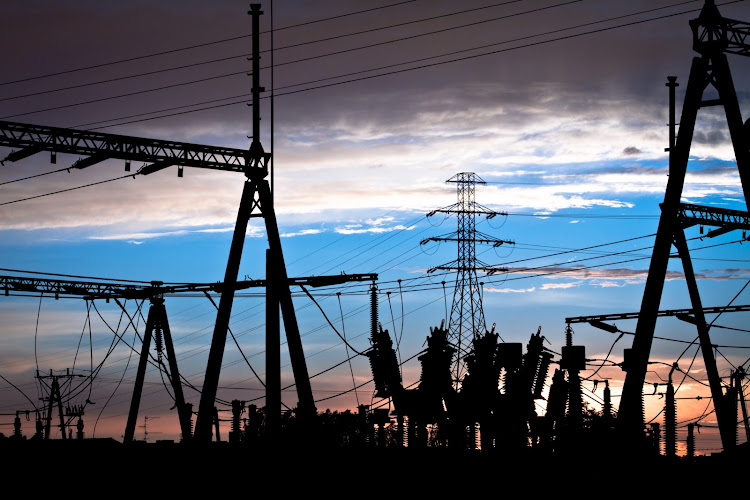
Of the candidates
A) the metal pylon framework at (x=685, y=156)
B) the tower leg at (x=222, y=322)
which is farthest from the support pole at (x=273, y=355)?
the metal pylon framework at (x=685, y=156)

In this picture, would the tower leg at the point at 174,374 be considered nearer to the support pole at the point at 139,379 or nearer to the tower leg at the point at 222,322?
the support pole at the point at 139,379

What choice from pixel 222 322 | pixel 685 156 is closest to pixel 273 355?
pixel 222 322

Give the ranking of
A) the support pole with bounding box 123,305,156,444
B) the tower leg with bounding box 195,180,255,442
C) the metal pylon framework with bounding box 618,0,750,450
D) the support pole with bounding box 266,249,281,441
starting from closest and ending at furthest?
the metal pylon framework with bounding box 618,0,750,450 → the support pole with bounding box 266,249,281,441 → the tower leg with bounding box 195,180,255,442 → the support pole with bounding box 123,305,156,444

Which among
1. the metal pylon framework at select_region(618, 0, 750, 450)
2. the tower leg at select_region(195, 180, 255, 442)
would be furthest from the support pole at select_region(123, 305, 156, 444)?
the metal pylon framework at select_region(618, 0, 750, 450)

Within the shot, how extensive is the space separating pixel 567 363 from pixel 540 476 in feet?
37.1

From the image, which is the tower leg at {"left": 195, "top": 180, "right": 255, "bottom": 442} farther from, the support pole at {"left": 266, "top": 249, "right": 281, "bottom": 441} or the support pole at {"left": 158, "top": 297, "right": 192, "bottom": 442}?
the support pole at {"left": 158, "top": 297, "right": 192, "bottom": 442}

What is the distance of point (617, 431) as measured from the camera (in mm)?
31953

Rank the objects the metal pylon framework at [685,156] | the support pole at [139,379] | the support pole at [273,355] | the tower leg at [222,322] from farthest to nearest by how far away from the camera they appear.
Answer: the support pole at [139,379]
the tower leg at [222,322]
the support pole at [273,355]
the metal pylon framework at [685,156]

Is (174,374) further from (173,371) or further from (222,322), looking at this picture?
(222,322)

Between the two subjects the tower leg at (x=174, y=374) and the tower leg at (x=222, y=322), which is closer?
the tower leg at (x=222, y=322)

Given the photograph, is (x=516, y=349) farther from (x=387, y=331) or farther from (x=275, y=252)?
(x=275, y=252)

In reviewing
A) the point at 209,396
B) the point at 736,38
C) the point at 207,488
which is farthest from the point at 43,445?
the point at 736,38

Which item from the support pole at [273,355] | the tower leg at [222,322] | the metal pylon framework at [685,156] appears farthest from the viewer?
the tower leg at [222,322]

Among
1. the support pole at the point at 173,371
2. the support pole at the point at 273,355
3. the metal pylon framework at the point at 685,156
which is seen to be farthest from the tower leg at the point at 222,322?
the metal pylon framework at the point at 685,156
